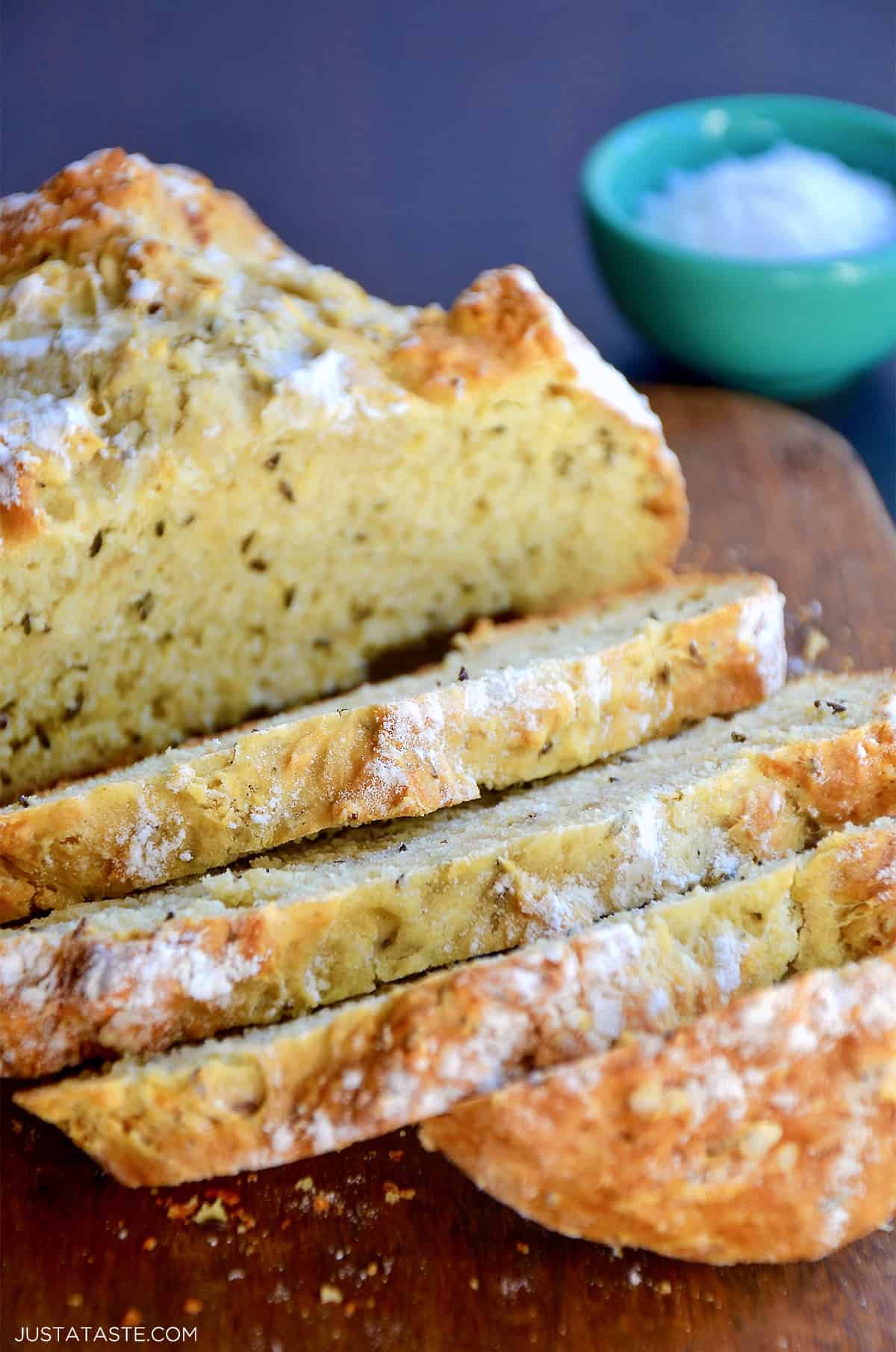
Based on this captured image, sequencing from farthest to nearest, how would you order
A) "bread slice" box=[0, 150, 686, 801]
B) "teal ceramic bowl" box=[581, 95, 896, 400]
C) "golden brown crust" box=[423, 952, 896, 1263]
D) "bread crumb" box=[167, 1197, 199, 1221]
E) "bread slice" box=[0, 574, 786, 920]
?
"teal ceramic bowl" box=[581, 95, 896, 400] < "bread slice" box=[0, 150, 686, 801] < "bread slice" box=[0, 574, 786, 920] < "bread crumb" box=[167, 1197, 199, 1221] < "golden brown crust" box=[423, 952, 896, 1263]

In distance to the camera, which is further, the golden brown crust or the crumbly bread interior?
the crumbly bread interior

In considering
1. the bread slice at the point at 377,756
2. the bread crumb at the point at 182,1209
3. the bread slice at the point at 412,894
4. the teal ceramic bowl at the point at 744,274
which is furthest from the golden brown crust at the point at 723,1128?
the teal ceramic bowl at the point at 744,274

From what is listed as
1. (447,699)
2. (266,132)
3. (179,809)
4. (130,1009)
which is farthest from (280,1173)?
(266,132)

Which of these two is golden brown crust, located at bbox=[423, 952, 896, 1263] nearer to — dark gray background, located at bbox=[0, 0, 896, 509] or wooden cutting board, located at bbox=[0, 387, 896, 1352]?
wooden cutting board, located at bbox=[0, 387, 896, 1352]

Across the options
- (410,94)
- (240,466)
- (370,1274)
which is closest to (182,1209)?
(370,1274)

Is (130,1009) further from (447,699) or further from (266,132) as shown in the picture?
(266,132)

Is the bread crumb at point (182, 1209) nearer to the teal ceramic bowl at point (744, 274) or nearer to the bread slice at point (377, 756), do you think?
the bread slice at point (377, 756)

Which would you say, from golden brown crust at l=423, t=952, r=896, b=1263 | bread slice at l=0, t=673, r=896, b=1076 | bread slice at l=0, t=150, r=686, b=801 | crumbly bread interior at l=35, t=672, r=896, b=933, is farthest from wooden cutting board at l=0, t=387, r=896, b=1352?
bread slice at l=0, t=150, r=686, b=801
